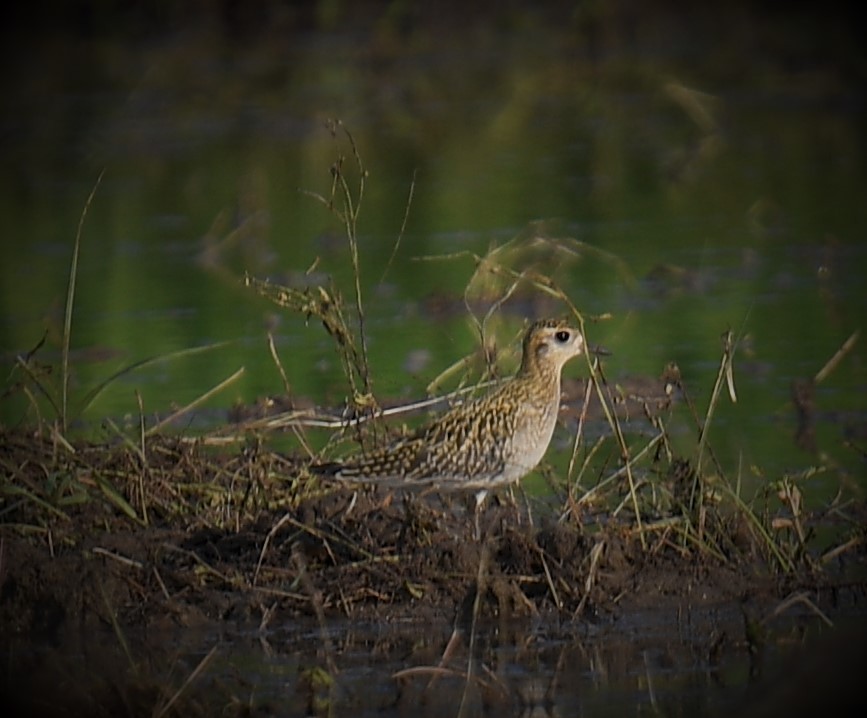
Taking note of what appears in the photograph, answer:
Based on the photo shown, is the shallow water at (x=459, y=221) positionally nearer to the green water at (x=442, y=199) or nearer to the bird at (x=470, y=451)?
the green water at (x=442, y=199)

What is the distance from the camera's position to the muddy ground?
770 centimetres

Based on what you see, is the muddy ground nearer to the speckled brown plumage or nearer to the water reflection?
the water reflection

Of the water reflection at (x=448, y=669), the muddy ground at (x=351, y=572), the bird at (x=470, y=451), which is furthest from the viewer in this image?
the bird at (x=470, y=451)

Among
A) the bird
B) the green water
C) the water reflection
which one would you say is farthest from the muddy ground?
the green water

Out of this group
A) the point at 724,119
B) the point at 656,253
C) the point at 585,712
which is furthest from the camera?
the point at 724,119

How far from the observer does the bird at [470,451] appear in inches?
325

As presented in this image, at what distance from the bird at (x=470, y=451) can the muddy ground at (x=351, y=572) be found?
5.7 inches

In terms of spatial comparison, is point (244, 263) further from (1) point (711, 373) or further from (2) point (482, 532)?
(2) point (482, 532)

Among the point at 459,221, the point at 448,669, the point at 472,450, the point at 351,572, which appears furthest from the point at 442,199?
the point at 448,669

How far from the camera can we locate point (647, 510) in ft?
27.4

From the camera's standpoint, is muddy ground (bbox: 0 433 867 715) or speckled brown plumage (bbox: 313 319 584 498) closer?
muddy ground (bbox: 0 433 867 715)

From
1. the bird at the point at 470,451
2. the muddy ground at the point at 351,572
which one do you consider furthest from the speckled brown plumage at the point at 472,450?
the muddy ground at the point at 351,572

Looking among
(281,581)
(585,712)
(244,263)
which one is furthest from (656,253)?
(585,712)

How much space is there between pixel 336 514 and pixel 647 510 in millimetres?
1224
